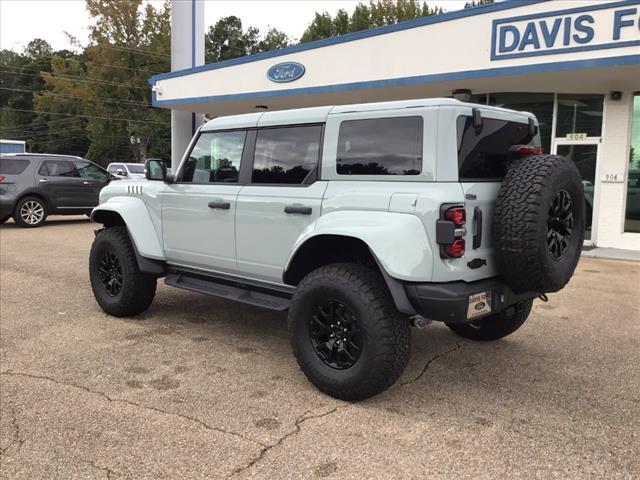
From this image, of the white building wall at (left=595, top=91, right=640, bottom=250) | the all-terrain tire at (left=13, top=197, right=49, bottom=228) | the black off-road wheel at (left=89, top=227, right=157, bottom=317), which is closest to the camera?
the black off-road wheel at (left=89, top=227, right=157, bottom=317)

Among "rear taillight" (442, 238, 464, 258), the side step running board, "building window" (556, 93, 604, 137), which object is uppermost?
"building window" (556, 93, 604, 137)

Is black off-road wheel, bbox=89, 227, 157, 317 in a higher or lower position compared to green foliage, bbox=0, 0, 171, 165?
lower

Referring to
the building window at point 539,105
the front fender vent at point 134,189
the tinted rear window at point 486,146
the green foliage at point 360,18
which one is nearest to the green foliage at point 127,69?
the green foliage at point 360,18

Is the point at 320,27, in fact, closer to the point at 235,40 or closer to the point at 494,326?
the point at 235,40

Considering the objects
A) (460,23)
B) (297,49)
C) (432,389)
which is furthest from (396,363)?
(297,49)

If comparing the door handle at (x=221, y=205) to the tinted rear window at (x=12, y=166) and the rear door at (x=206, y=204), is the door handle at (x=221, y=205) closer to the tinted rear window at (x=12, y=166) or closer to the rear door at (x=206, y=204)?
the rear door at (x=206, y=204)

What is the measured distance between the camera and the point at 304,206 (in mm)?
3984

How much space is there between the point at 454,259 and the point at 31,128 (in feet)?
263

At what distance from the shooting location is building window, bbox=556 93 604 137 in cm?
1125

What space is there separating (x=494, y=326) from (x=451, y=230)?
72.5 inches

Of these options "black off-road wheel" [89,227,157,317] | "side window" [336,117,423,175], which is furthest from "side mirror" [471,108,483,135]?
"black off-road wheel" [89,227,157,317]

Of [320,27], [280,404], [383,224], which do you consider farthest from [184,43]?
[320,27]

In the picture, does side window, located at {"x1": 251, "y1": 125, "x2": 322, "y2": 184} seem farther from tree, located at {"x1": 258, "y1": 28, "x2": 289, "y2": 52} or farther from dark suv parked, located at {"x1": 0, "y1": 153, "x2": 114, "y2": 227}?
tree, located at {"x1": 258, "y1": 28, "x2": 289, "y2": 52}

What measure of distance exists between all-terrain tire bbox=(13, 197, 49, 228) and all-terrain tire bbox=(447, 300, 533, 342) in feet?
38.4
